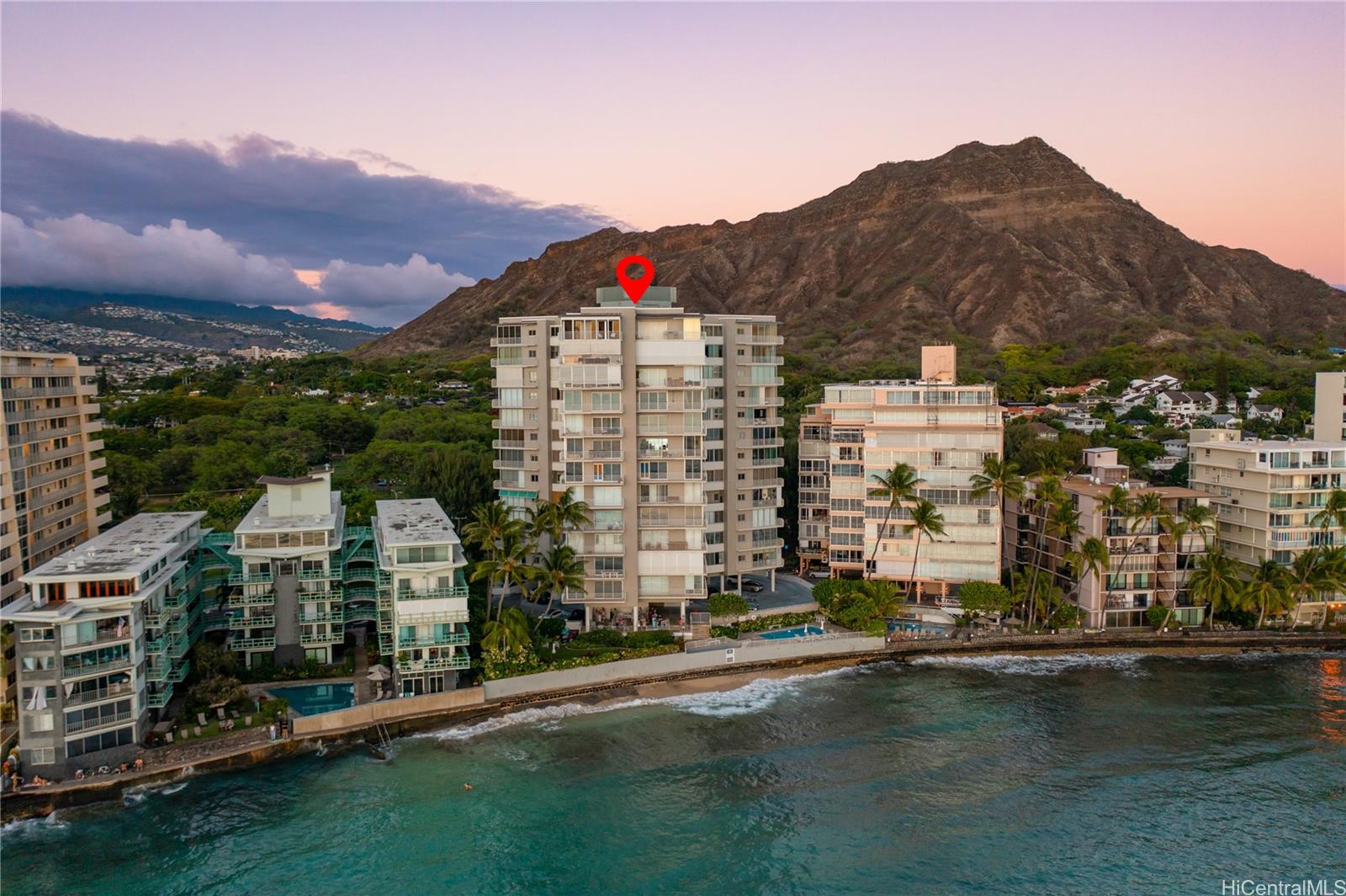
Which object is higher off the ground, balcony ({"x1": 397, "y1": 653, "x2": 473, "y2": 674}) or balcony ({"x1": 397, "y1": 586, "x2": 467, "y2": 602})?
balcony ({"x1": 397, "y1": 586, "x2": 467, "y2": 602})

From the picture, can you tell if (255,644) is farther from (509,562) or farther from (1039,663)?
(1039,663)

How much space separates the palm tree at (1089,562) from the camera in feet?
218

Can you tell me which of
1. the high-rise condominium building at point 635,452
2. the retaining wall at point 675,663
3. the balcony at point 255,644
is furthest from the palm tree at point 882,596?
the balcony at point 255,644

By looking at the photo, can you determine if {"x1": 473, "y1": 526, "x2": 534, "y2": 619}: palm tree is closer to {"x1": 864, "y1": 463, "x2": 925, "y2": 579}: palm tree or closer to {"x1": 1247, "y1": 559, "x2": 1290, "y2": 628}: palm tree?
{"x1": 864, "y1": 463, "x2": 925, "y2": 579}: palm tree

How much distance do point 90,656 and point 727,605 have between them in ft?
130

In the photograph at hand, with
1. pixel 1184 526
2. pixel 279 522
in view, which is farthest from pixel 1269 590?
pixel 279 522

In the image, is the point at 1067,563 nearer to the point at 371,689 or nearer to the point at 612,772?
the point at 612,772

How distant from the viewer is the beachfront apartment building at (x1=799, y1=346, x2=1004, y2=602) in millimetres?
73062

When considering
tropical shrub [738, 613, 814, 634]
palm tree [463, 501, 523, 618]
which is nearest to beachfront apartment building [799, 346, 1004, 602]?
tropical shrub [738, 613, 814, 634]

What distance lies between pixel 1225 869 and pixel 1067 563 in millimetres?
33722

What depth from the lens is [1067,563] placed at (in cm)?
7106

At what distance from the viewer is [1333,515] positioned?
228ft

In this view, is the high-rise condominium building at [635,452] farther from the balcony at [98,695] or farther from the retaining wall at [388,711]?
the balcony at [98,695]

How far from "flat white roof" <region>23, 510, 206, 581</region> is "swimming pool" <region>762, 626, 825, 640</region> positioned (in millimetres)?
39694
